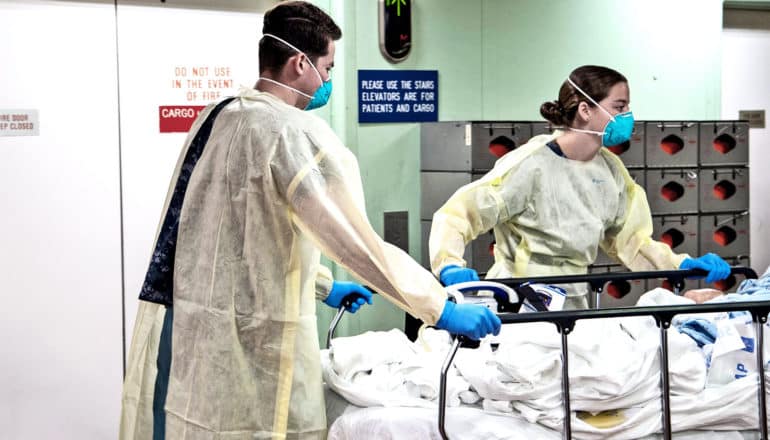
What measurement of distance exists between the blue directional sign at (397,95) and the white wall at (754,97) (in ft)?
6.76

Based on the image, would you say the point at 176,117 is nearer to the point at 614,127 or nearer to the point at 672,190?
the point at 614,127

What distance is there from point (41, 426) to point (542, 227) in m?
2.44

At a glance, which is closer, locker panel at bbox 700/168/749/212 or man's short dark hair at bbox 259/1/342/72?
man's short dark hair at bbox 259/1/342/72

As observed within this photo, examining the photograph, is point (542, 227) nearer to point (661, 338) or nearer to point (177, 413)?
point (661, 338)

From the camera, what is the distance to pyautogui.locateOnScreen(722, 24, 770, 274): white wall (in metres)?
5.80

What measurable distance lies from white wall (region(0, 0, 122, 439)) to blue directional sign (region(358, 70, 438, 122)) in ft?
3.84

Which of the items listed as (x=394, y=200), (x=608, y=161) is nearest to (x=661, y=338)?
(x=608, y=161)

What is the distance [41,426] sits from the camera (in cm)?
435

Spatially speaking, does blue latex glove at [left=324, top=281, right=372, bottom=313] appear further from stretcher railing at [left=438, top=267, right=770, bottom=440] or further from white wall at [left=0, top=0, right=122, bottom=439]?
white wall at [left=0, top=0, right=122, bottom=439]

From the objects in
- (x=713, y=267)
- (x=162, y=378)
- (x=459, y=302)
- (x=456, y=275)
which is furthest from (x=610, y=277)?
(x=162, y=378)

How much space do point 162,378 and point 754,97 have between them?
4.54 meters

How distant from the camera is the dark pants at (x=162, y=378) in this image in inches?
99.4

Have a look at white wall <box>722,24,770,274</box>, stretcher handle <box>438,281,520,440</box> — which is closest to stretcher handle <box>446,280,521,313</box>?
stretcher handle <box>438,281,520,440</box>

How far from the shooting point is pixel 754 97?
5891 mm
